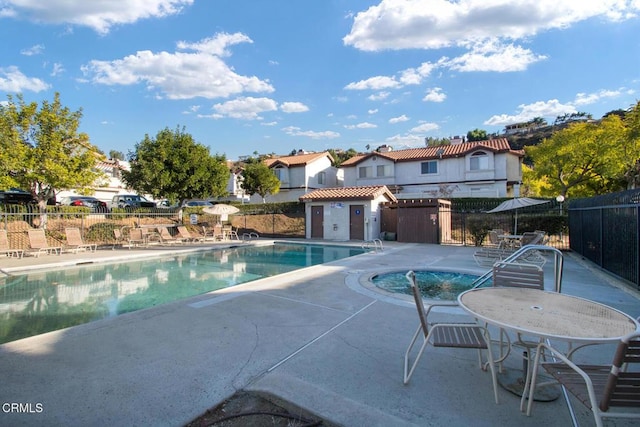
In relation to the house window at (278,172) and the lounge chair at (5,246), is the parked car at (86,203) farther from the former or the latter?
the house window at (278,172)

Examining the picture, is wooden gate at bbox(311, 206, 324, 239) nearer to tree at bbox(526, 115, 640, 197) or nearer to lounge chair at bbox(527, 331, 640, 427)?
lounge chair at bbox(527, 331, 640, 427)

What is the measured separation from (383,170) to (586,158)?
15670mm

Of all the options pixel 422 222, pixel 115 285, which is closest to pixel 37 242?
pixel 115 285

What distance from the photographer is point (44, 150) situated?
14.6 meters

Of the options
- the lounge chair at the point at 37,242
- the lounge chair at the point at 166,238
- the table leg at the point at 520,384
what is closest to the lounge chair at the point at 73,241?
the lounge chair at the point at 37,242

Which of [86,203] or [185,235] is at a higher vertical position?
[86,203]

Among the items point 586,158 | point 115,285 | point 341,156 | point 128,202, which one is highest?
point 341,156

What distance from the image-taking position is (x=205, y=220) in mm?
24641

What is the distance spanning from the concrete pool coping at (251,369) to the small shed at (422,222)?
38.5 ft

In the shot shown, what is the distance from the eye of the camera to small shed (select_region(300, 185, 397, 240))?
19062 millimetres

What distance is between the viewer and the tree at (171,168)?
62.0ft

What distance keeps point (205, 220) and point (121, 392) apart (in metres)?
22.7

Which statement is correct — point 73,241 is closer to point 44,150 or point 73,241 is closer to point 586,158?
point 44,150

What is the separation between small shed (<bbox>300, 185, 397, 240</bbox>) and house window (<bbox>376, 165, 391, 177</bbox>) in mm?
11595
